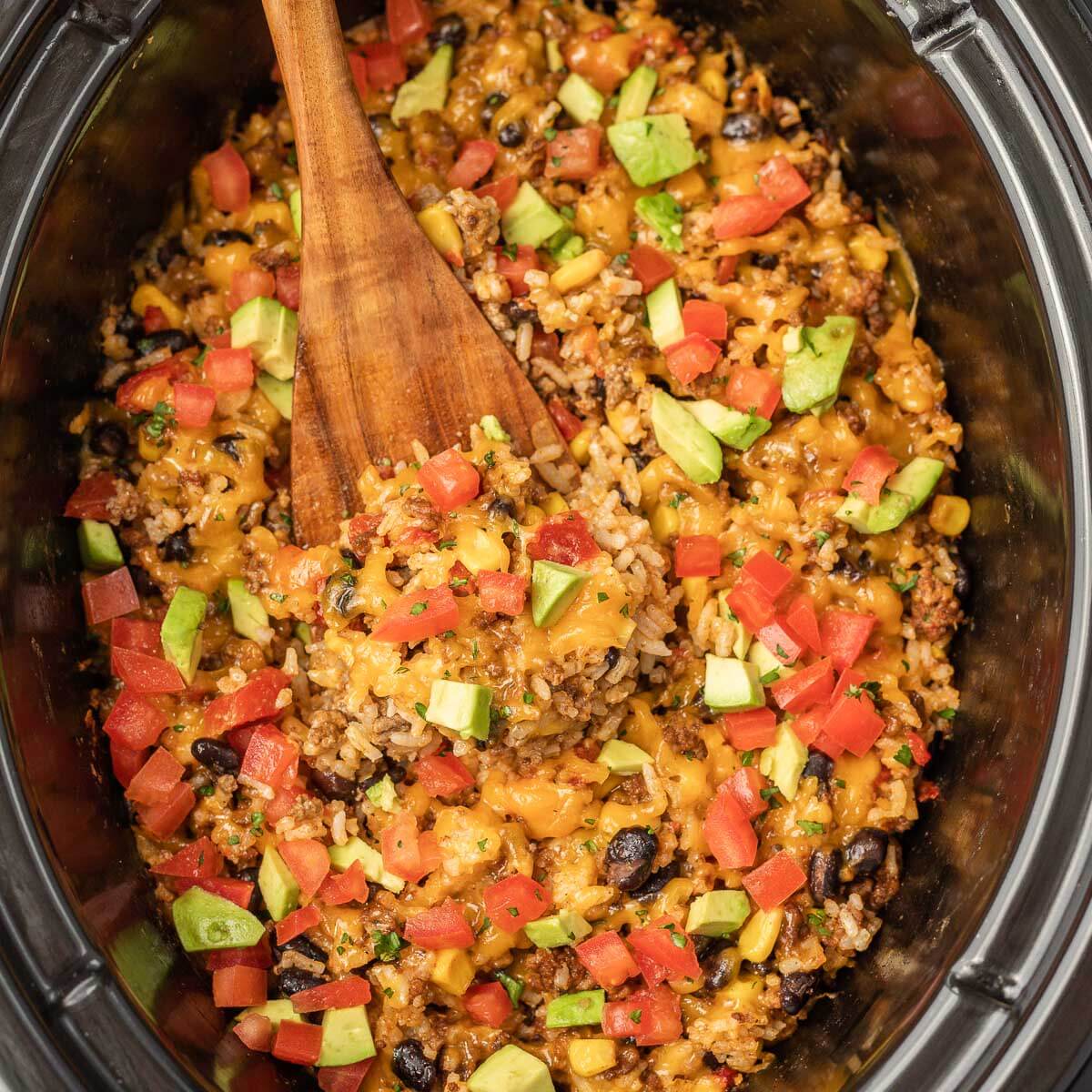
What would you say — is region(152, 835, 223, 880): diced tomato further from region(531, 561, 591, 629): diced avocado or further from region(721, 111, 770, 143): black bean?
region(721, 111, 770, 143): black bean

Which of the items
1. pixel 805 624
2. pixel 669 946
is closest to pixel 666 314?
pixel 805 624

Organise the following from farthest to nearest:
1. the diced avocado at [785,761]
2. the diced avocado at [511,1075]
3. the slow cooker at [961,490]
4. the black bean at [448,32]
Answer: the black bean at [448,32], the diced avocado at [785,761], the diced avocado at [511,1075], the slow cooker at [961,490]

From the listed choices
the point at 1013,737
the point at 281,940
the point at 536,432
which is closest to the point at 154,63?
the point at 536,432

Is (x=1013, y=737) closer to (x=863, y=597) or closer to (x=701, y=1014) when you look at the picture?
(x=863, y=597)

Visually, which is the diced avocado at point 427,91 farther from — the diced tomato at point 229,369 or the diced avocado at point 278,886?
the diced avocado at point 278,886

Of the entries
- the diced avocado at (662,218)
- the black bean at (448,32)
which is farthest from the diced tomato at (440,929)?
the black bean at (448,32)
